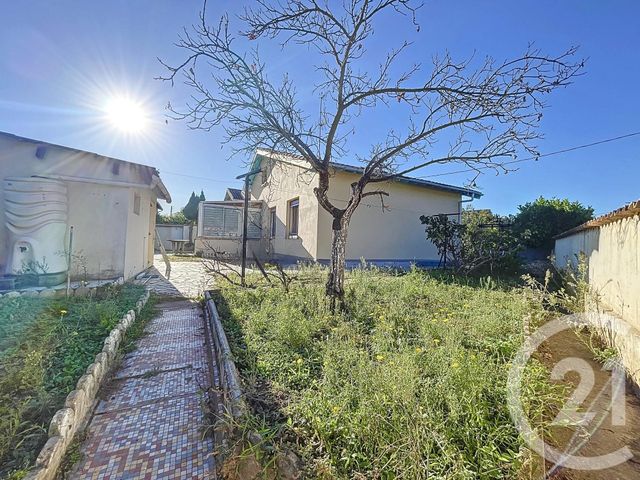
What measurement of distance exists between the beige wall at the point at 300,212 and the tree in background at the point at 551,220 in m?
9.72

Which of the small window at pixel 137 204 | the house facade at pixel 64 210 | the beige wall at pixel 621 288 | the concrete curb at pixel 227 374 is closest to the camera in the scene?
the concrete curb at pixel 227 374

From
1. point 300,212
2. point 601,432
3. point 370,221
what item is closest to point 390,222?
point 370,221

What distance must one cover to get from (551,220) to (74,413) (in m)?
17.5

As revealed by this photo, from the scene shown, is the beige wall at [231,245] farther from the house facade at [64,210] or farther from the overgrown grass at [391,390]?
the overgrown grass at [391,390]

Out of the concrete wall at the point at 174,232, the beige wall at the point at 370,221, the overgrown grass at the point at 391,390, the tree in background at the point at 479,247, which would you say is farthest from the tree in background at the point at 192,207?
the overgrown grass at the point at 391,390

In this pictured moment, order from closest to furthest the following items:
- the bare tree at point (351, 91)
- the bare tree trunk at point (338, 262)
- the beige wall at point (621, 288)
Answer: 1. the beige wall at point (621, 288)
2. the bare tree at point (351, 91)
3. the bare tree trunk at point (338, 262)

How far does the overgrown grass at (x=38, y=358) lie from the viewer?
1.87 m

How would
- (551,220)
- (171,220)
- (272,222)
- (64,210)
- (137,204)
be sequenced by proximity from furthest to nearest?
1. (171,220)
2. (272,222)
3. (551,220)
4. (137,204)
5. (64,210)

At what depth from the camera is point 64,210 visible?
610 centimetres

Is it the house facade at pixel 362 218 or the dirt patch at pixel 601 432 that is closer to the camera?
the dirt patch at pixel 601 432

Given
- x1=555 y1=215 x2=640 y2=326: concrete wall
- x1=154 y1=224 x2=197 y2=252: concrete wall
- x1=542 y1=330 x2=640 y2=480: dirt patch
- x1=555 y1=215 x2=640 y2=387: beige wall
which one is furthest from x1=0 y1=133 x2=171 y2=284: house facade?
x1=154 y1=224 x2=197 y2=252: concrete wall

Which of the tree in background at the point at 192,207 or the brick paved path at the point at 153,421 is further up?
the tree in background at the point at 192,207

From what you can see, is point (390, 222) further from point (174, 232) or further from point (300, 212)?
point (174, 232)

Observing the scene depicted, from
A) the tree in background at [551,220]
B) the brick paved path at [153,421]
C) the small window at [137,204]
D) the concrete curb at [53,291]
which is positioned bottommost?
the brick paved path at [153,421]
